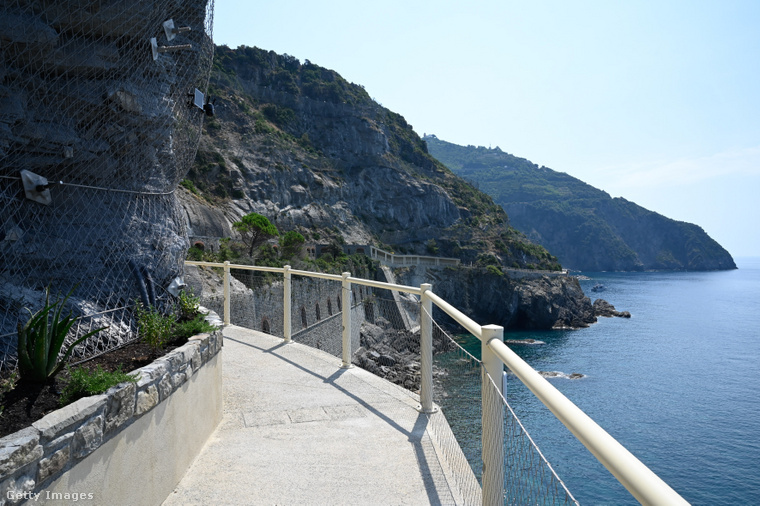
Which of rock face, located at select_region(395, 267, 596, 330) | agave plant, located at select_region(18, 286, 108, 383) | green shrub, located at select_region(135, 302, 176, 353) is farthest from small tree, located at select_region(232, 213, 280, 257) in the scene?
agave plant, located at select_region(18, 286, 108, 383)

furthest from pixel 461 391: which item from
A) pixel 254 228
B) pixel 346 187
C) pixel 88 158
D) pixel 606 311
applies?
pixel 346 187

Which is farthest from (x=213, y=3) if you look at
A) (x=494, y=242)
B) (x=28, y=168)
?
(x=494, y=242)

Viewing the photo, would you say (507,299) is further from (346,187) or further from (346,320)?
(346,320)

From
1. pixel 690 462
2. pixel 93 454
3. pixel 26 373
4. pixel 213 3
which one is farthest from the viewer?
pixel 690 462

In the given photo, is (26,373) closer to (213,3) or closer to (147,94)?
(147,94)

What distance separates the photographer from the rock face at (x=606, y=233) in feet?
478

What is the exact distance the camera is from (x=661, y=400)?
25875mm

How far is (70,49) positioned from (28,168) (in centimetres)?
119

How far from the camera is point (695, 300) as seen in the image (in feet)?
230

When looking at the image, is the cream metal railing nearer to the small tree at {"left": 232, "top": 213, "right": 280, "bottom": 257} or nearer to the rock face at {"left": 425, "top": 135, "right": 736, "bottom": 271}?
the small tree at {"left": 232, "top": 213, "right": 280, "bottom": 257}

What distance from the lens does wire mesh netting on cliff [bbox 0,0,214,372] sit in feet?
13.6

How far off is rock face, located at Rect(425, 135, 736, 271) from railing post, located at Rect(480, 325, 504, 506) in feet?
Result: 465

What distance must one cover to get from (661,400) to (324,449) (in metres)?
27.2

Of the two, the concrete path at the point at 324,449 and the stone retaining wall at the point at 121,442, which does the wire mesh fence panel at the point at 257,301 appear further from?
the stone retaining wall at the point at 121,442
